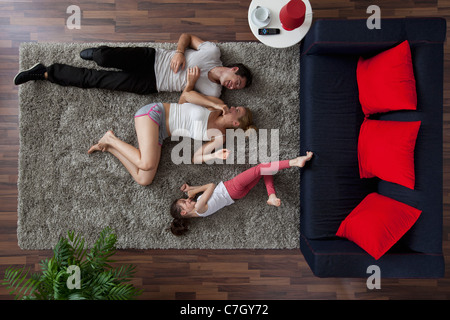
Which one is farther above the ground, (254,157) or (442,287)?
(254,157)

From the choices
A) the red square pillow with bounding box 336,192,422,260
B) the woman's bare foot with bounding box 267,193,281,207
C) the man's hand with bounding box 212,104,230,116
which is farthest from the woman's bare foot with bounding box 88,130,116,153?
the red square pillow with bounding box 336,192,422,260

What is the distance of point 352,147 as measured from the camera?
2182 mm

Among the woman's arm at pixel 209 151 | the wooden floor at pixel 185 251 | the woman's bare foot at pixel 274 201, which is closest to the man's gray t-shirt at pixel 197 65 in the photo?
the wooden floor at pixel 185 251

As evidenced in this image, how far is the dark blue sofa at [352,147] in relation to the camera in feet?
6.25

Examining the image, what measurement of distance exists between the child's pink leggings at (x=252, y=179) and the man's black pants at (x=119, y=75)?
1.05 m

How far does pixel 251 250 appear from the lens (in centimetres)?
255

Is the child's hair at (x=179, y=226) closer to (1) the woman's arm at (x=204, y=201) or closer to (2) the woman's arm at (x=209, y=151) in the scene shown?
(1) the woman's arm at (x=204, y=201)

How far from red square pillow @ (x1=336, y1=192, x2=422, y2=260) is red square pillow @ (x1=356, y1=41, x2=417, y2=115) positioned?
0.66 metres

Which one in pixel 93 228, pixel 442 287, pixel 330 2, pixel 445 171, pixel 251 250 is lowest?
pixel 442 287

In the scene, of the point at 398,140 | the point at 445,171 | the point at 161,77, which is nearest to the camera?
the point at 398,140

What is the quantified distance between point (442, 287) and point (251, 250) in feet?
5.66

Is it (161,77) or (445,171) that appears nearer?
(161,77)
